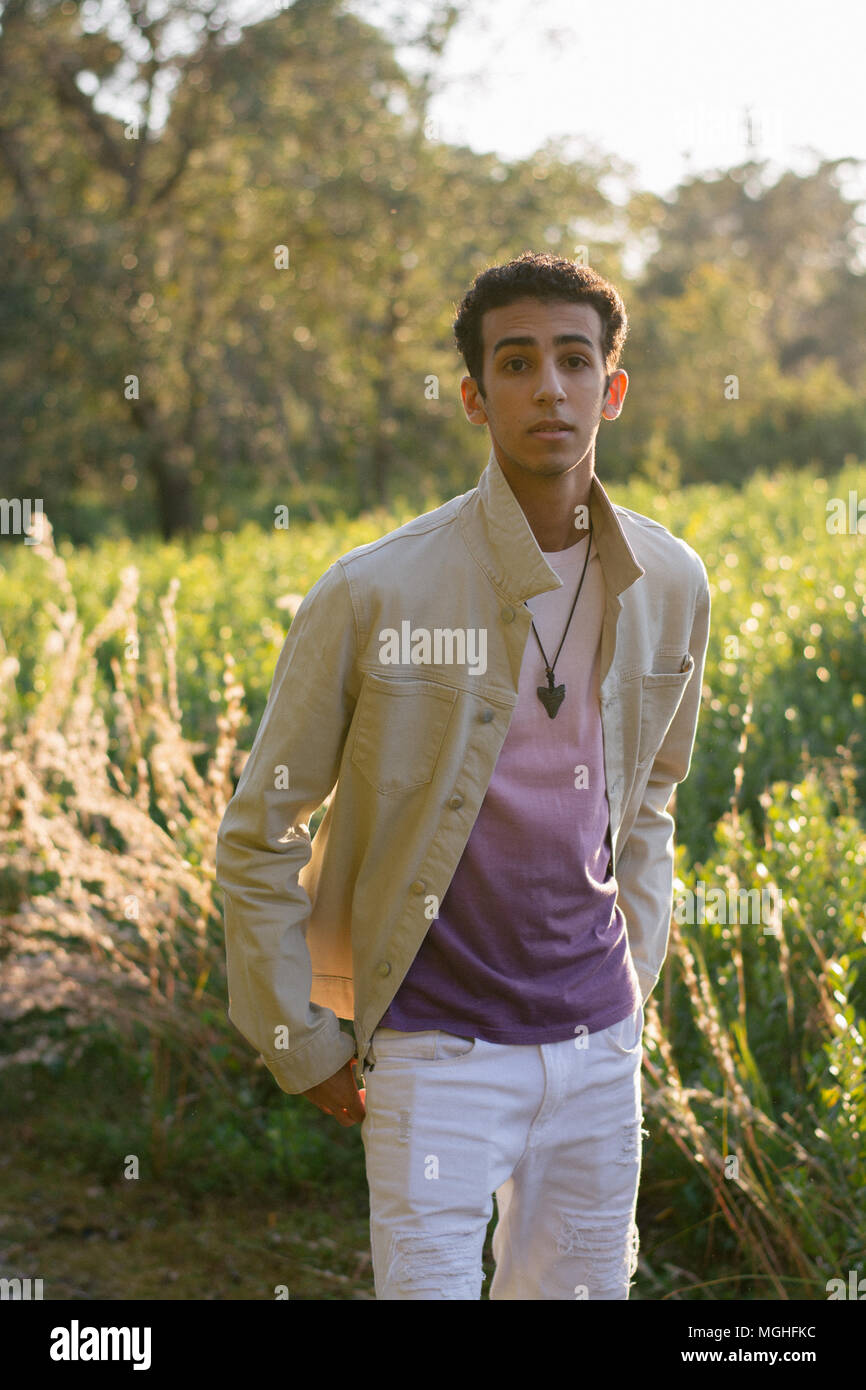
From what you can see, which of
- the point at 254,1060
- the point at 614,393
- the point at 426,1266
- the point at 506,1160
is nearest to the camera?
the point at 426,1266

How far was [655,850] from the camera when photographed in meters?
2.75

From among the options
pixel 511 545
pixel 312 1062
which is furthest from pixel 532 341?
pixel 312 1062

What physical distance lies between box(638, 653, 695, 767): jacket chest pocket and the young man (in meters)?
0.09

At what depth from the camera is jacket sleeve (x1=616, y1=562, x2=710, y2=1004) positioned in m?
2.73

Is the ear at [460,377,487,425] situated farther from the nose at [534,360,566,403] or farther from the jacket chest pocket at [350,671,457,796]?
the jacket chest pocket at [350,671,457,796]

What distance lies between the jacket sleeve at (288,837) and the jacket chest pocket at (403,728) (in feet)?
0.16

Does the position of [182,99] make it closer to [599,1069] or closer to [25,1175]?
[25,1175]


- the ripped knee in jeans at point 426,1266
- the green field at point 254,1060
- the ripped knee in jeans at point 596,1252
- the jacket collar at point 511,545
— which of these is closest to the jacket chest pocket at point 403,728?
the jacket collar at point 511,545

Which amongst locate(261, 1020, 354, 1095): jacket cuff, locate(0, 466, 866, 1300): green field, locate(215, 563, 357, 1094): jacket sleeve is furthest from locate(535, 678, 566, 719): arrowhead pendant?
locate(0, 466, 866, 1300): green field

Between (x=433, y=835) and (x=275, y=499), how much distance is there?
27943 mm

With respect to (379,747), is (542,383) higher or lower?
higher

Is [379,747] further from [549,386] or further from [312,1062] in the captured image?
[549,386]

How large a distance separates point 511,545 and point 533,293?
0.45 metres

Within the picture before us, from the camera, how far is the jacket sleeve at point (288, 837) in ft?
7.54
